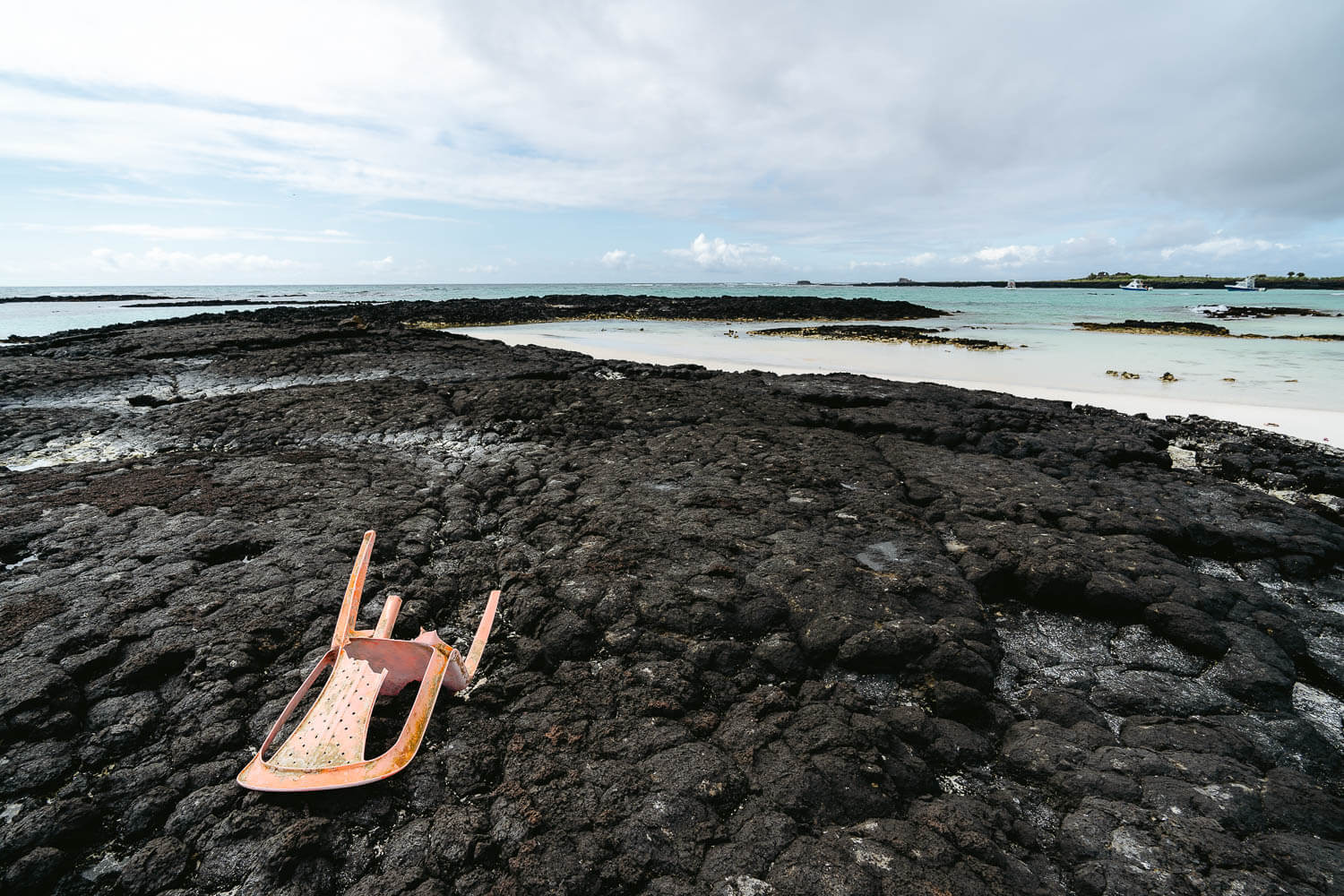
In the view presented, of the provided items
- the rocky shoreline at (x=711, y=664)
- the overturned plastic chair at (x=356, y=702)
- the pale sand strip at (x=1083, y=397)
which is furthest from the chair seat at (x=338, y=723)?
the pale sand strip at (x=1083, y=397)

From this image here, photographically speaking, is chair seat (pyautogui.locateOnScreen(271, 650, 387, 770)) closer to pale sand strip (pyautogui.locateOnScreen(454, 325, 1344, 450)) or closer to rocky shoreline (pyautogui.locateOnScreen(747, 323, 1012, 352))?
pale sand strip (pyautogui.locateOnScreen(454, 325, 1344, 450))

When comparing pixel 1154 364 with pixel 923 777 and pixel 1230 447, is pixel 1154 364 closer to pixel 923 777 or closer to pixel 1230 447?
pixel 1230 447

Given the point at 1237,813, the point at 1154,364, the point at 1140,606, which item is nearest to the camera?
the point at 1237,813

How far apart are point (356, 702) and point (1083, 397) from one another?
1433 centimetres

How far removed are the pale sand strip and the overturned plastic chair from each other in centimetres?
1229

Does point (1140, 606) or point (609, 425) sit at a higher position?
point (609, 425)

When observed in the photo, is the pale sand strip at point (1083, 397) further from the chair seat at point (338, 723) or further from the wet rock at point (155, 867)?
the wet rock at point (155, 867)

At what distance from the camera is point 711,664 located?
141 inches

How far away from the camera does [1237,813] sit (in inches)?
102

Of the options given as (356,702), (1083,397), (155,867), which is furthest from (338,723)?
(1083,397)

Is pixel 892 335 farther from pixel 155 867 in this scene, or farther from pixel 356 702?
pixel 155 867

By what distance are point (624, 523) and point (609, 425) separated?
3285 mm

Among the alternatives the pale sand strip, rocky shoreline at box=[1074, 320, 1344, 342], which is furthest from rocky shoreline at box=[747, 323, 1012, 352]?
rocky shoreline at box=[1074, 320, 1344, 342]

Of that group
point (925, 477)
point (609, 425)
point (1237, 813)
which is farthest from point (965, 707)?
point (609, 425)
